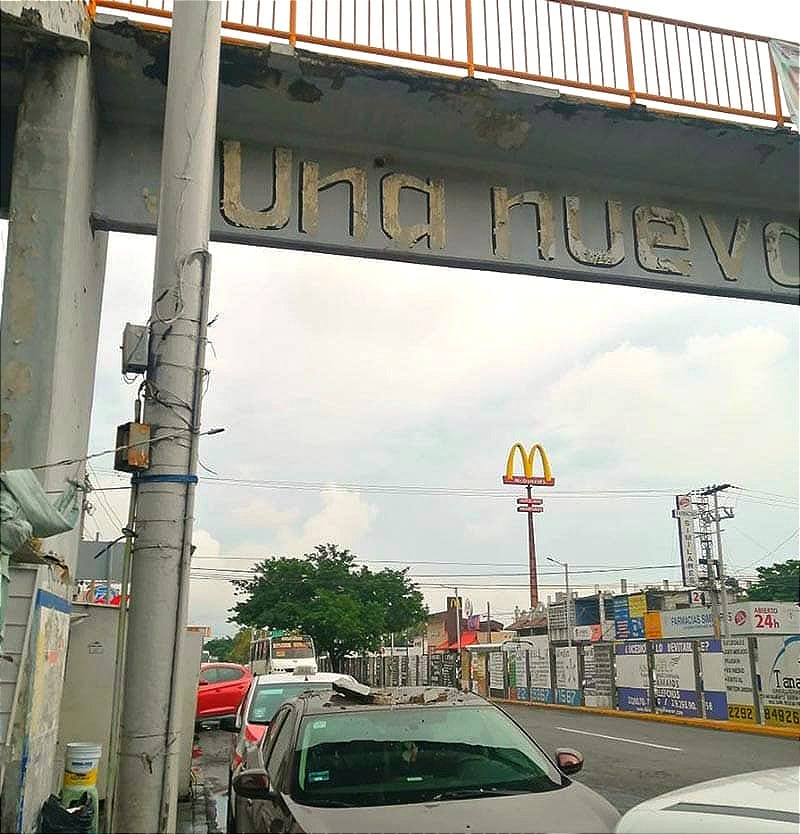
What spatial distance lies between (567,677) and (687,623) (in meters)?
12.1

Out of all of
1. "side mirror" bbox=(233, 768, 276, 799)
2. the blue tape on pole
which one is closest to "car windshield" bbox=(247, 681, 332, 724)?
"side mirror" bbox=(233, 768, 276, 799)

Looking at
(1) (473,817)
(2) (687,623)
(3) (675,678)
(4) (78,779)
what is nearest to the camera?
(1) (473,817)

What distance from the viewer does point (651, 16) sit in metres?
8.81

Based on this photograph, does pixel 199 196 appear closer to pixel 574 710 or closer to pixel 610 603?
pixel 574 710

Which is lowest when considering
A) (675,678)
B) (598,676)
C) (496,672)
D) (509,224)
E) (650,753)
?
(650,753)

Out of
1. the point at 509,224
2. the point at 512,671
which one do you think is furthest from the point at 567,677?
the point at 509,224

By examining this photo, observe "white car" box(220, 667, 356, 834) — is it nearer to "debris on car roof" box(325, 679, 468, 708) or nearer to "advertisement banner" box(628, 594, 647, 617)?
"debris on car roof" box(325, 679, 468, 708)

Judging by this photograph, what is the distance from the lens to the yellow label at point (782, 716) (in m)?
20.2

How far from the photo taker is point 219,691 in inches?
849

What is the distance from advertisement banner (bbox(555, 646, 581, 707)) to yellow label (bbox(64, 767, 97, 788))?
87.1 feet

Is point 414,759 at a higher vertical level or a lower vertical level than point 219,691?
higher

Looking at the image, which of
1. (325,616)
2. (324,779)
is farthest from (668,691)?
(325,616)

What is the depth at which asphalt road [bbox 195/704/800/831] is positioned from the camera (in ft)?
37.0

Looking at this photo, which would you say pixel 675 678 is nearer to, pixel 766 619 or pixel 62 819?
pixel 766 619
